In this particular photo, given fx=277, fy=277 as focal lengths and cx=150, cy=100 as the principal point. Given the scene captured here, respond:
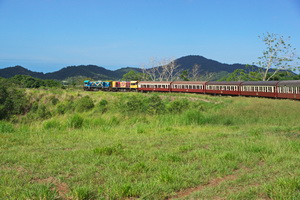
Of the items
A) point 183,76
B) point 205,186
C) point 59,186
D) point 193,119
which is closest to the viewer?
point 59,186

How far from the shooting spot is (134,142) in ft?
28.8

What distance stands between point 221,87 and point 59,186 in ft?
128

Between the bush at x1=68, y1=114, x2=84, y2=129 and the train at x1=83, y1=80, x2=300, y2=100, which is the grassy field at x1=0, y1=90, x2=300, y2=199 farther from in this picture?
the train at x1=83, y1=80, x2=300, y2=100

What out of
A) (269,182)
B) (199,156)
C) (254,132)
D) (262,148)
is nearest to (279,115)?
(254,132)

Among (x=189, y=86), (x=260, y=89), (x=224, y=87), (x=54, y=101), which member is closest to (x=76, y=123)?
(x=260, y=89)

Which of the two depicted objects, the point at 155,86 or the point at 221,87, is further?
the point at 155,86

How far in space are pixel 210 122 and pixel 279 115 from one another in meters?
5.15

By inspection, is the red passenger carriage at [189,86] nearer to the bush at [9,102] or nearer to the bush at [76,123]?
the bush at [9,102]

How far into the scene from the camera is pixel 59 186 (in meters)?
4.83

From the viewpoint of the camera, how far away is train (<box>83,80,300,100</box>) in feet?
102

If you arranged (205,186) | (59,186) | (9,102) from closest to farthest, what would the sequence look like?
1. (59,186)
2. (205,186)
3. (9,102)

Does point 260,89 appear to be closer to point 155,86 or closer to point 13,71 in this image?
point 155,86

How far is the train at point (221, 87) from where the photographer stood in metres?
31.0

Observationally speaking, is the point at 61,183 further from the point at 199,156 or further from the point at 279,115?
the point at 279,115
